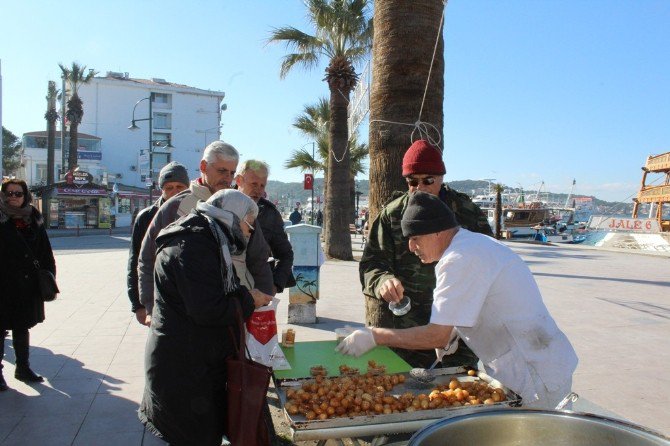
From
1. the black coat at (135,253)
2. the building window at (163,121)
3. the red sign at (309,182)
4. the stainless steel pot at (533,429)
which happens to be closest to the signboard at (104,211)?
the red sign at (309,182)

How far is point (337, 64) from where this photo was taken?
15.7 m

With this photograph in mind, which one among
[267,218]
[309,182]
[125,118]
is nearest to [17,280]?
[267,218]

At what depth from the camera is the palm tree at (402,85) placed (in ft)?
13.9

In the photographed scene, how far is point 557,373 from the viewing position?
2.13m

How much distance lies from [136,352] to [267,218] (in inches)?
113

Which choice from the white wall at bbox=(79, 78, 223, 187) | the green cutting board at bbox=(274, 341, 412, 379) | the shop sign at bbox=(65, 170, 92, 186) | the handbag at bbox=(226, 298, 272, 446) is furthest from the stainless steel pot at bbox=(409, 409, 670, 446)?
the white wall at bbox=(79, 78, 223, 187)

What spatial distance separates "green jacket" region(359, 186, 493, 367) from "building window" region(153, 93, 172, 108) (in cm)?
6358

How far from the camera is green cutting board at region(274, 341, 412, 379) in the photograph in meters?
2.78

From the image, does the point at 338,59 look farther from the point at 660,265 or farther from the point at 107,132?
the point at 107,132

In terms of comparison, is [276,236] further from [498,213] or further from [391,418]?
[498,213]

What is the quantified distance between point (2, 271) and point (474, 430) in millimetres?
4519

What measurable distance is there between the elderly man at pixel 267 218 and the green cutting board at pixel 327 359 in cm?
90

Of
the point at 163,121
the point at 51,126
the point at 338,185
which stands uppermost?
the point at 163,121

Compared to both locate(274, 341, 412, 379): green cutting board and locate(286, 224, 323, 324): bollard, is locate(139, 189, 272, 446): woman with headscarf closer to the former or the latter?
locate(274, 341, 412, 379): green cutting board
